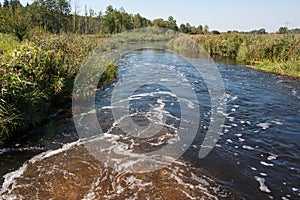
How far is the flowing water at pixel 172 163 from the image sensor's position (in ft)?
13.4

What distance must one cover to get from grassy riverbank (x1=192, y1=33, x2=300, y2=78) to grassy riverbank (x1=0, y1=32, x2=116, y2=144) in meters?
12.9

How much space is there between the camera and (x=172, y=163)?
501cm

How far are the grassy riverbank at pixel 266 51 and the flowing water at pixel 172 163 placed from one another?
7.36 m

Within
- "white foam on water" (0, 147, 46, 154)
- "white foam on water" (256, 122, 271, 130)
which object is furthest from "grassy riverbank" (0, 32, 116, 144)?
"white foam on water" (256, 122, 271, 130)

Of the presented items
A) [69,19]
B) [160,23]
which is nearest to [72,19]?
[69,19]

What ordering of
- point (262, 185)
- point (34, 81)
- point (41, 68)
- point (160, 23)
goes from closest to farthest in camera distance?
point (262, 185) < point (34, 81) < point (41, 68) < point (160, 23)

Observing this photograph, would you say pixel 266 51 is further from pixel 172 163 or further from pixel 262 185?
pixel 172 163

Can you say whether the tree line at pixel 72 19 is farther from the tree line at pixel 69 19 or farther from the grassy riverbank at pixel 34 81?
the grassy riverbank at pixel 34 81

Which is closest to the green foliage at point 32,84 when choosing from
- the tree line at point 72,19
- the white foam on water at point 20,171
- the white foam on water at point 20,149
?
the white foam on water at point 20,149

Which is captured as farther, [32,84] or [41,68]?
[41,68]

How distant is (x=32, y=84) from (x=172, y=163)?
4.15 metres

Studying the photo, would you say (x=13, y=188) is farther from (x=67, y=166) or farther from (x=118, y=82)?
(x=118, y=82)

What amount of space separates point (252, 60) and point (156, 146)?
1769 centimetres

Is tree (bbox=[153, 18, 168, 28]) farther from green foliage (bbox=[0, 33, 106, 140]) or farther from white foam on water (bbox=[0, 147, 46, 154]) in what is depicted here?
white foam on water (bbox=[0, 147, 46, 154])
